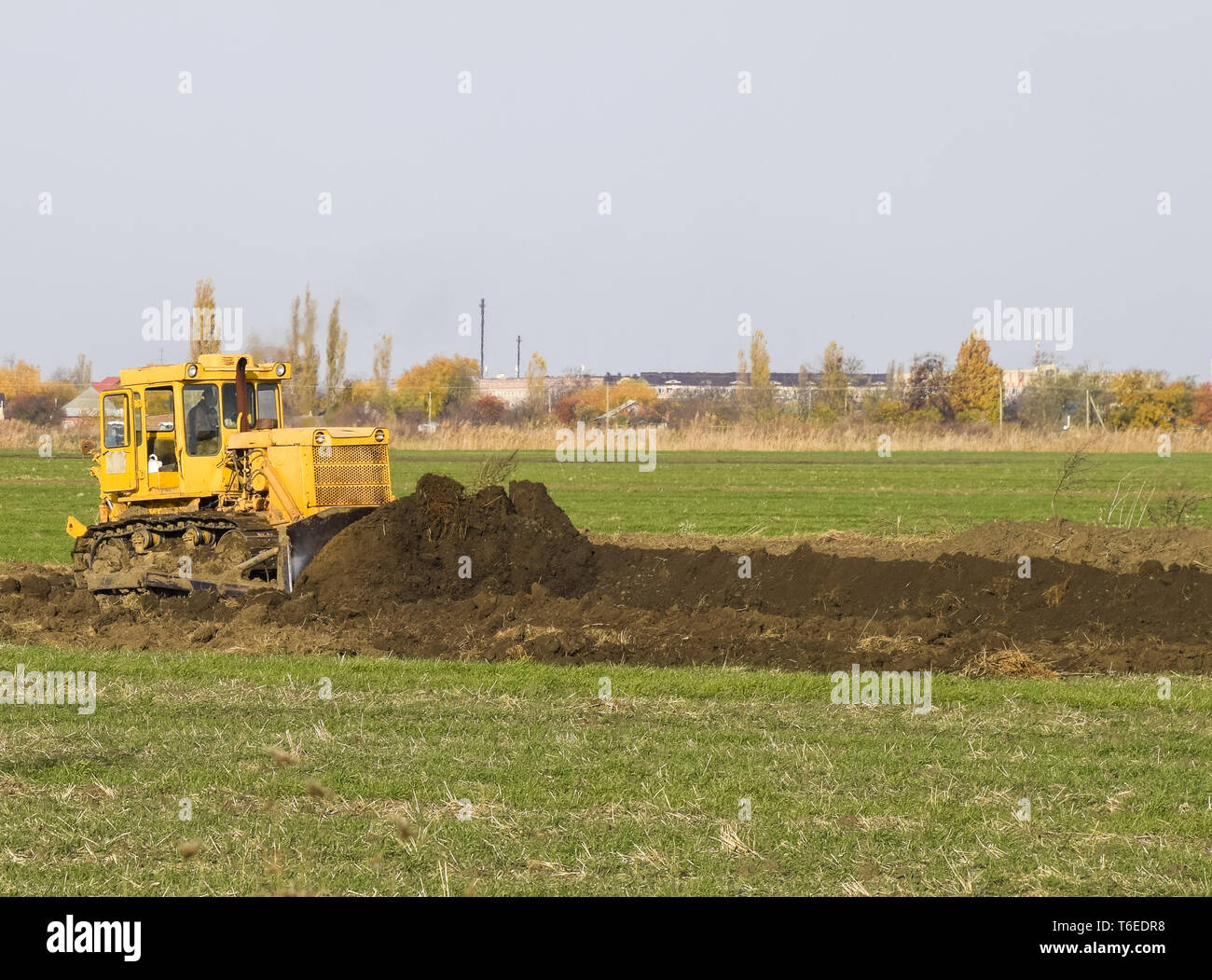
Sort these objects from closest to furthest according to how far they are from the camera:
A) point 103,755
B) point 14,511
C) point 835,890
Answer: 1. point 835,890
2. point 103,755
3. point 14,511

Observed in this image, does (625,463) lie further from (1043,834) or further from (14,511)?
(1043,834)

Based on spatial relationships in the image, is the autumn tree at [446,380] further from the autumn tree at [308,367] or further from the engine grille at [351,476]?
the engine grille at [351,476]

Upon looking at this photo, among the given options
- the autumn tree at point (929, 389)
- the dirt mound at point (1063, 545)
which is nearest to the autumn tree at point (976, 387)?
the autumn tree at point (929, 389)

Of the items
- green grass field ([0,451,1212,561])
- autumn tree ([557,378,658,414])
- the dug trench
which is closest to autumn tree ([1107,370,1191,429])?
green grass field ([0,451,1212,561])

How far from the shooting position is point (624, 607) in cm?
1614

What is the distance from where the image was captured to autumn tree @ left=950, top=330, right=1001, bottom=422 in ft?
329

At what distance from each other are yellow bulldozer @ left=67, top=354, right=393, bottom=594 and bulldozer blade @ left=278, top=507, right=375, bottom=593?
0.01 m

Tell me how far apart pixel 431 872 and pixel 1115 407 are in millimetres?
96189

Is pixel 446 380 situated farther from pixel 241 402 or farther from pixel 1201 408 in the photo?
pixel 241 402

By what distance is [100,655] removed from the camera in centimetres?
1445

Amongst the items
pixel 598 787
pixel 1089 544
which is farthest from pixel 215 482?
pixel 1089 544

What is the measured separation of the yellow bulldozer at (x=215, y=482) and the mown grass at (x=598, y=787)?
4.71 metres
